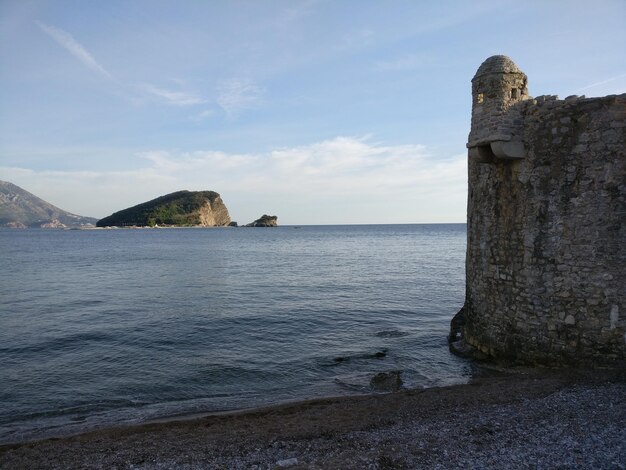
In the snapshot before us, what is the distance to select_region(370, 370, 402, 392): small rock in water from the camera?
1220cm

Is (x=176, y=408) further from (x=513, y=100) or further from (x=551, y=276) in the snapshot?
(x=513, y=100)

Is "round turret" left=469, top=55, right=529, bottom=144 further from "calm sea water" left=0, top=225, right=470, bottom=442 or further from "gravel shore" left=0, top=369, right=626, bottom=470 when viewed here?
"calm sea water" left=0, top=225, right=470, bottom=442

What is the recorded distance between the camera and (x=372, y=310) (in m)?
23.3

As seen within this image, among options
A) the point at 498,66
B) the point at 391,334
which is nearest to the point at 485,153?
the point at 498,66

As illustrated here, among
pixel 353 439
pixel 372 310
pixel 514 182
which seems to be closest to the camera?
pixel 353 439

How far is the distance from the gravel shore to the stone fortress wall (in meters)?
0.97

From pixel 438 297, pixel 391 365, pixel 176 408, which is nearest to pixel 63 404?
pixel 176 408

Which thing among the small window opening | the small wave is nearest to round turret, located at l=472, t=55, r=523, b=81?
the small window opening

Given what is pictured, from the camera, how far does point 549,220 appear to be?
10.6 m

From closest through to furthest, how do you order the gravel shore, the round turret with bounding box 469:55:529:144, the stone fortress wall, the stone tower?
the gravel shore, the stone fortress wall, the stone tower, the round turret with bounding box 469:55:529:144

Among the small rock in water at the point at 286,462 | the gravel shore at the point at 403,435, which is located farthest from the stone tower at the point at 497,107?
the small rock in water at the point at 286,462

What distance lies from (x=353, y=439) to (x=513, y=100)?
9101 mm

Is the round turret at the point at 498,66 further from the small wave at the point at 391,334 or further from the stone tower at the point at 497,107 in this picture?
the small wave at the point at 391,334

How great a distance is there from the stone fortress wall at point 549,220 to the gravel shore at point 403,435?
974mm
